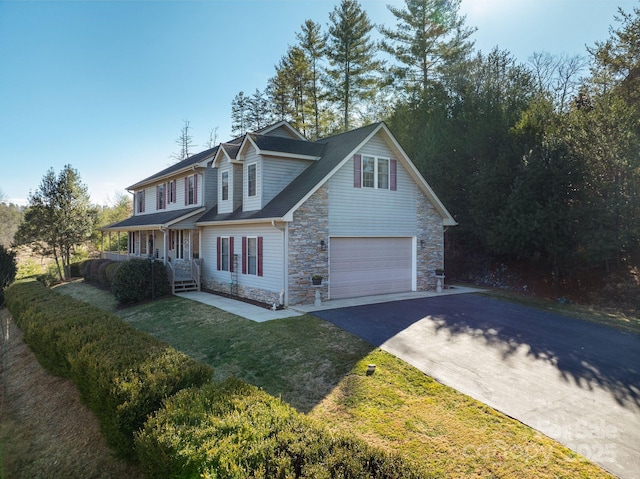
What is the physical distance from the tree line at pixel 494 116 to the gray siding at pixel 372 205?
4795 millimetres

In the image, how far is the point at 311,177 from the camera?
13969 mm

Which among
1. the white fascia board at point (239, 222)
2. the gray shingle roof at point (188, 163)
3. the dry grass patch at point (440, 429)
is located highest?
the gray shingle roof at point (188, 163)

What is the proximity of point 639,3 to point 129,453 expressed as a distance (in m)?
25.2

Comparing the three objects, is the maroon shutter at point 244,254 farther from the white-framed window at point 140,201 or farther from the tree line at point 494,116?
the white-framed window at point 140,201

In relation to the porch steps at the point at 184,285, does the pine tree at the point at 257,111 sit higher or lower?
higher

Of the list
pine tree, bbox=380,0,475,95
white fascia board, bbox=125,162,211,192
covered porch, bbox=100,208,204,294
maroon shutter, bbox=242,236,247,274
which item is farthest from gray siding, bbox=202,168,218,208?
pine tree, bbox=380,0,475,95

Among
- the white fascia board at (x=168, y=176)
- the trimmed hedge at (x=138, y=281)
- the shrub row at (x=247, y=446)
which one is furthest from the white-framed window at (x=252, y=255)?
the shrub row at (x=247, y=446)

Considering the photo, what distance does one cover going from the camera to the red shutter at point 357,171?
14.2 m

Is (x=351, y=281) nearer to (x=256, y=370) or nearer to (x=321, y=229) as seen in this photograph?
(x=321, y=229)

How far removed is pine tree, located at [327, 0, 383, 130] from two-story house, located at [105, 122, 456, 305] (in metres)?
14.1

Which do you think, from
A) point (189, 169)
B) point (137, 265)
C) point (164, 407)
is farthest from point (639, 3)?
point (137, 265)

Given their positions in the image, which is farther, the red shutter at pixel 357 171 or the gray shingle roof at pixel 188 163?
the gray shingle roof at pixel 188 163

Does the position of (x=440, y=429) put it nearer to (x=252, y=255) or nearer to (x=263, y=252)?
(x=263, y=252)

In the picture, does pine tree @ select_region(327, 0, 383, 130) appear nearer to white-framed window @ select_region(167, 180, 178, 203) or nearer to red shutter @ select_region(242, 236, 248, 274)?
white-framed window @ select_region(167, 180, 178, 203)
